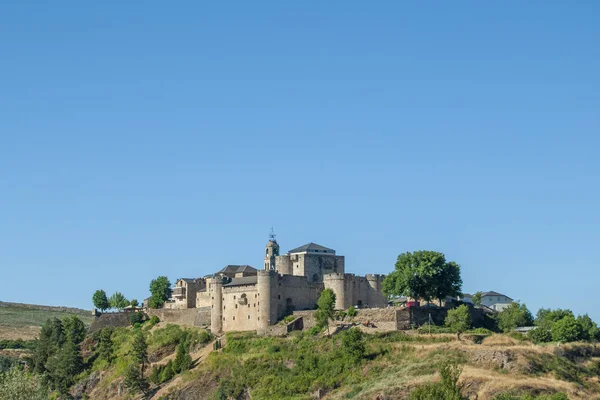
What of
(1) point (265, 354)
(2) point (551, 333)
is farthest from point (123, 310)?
(2) point (551, 333)

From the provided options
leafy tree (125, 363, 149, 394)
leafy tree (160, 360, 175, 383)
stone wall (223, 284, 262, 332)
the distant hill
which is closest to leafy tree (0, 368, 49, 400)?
leafy tree (125, 363, 149, 394)

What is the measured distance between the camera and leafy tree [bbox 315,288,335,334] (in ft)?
298

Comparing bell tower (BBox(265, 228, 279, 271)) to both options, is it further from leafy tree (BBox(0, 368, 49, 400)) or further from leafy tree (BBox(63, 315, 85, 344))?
leafy tree (BBox(0, 368, 49, 400))

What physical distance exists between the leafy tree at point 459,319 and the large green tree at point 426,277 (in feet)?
14.1

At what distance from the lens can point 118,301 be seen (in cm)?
12612

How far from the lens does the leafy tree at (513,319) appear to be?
3637 inches

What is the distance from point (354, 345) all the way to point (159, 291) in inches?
1566

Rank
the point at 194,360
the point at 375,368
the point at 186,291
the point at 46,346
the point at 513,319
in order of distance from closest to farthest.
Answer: the point at 375,368 < the point at 513,319 < the point at 194,360 < the point at 186,291 < the point at 46,346

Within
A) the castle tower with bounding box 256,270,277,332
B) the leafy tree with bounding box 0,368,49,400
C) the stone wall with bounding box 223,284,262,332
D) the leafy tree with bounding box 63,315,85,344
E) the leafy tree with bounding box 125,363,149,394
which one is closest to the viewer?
the leafy tree with bounding box 0,368,49,400

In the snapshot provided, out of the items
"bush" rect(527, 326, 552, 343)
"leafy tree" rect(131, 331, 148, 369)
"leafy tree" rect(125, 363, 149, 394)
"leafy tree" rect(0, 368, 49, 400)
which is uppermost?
"bush" rect(527, 326, 552, 343)

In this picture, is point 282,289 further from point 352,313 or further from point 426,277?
point 426,277

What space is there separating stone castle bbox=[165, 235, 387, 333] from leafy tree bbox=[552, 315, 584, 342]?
2052 cm

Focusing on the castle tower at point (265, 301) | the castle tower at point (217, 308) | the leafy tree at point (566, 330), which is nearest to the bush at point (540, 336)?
the leafy tree at point (566, 330)

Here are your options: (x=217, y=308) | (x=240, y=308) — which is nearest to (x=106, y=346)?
(x=217, y=308)
